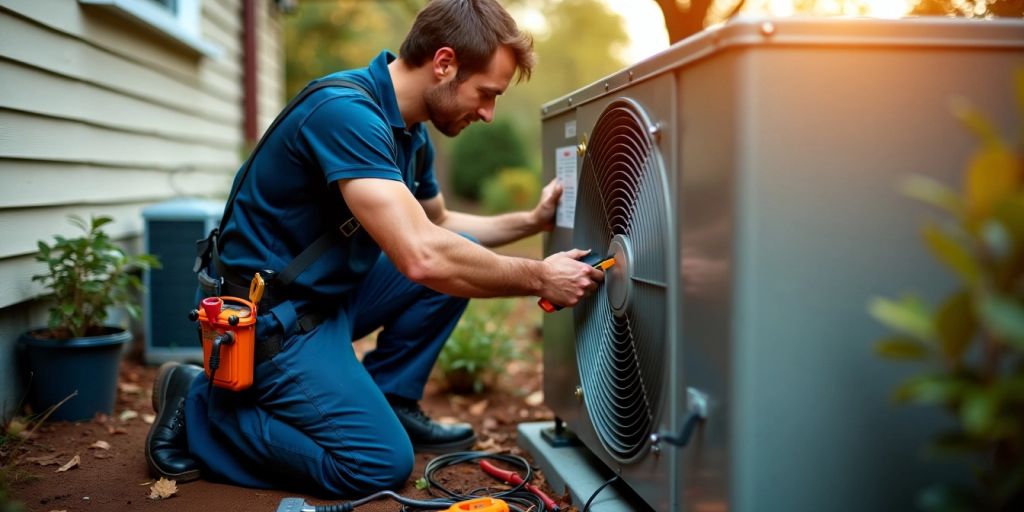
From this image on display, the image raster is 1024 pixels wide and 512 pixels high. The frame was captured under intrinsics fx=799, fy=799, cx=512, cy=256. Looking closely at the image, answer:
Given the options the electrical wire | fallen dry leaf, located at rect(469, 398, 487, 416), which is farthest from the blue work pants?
fallen dry leaf, located at rect(469, 398, 487, 416)

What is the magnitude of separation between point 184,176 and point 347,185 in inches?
129

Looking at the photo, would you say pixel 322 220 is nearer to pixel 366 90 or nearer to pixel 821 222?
pixel 366 90

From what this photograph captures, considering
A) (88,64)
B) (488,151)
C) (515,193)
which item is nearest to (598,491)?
(88,64)

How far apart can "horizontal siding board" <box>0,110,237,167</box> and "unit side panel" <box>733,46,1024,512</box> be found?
2.48 m

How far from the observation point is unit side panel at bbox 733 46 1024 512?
1287 mm

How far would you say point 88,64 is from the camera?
333 cm

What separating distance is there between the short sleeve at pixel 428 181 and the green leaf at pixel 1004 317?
78.0 inches

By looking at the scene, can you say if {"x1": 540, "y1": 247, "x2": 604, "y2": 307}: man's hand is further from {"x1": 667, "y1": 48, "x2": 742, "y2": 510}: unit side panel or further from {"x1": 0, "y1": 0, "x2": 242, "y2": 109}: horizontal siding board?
{"x1": 0, "y1": 0, "x2": 242, "y2": 109}: horizontal siding board

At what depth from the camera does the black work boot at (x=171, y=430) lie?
7.18 ft

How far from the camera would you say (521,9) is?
50.7 feet

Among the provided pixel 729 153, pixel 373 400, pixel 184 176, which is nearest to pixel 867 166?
pixel 729 153

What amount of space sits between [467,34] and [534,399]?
1.64m

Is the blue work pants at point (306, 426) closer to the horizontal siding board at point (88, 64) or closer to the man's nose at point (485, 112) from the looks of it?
the man's nose at point (485, 112)

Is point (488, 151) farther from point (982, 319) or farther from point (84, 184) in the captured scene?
point (982, 319)
